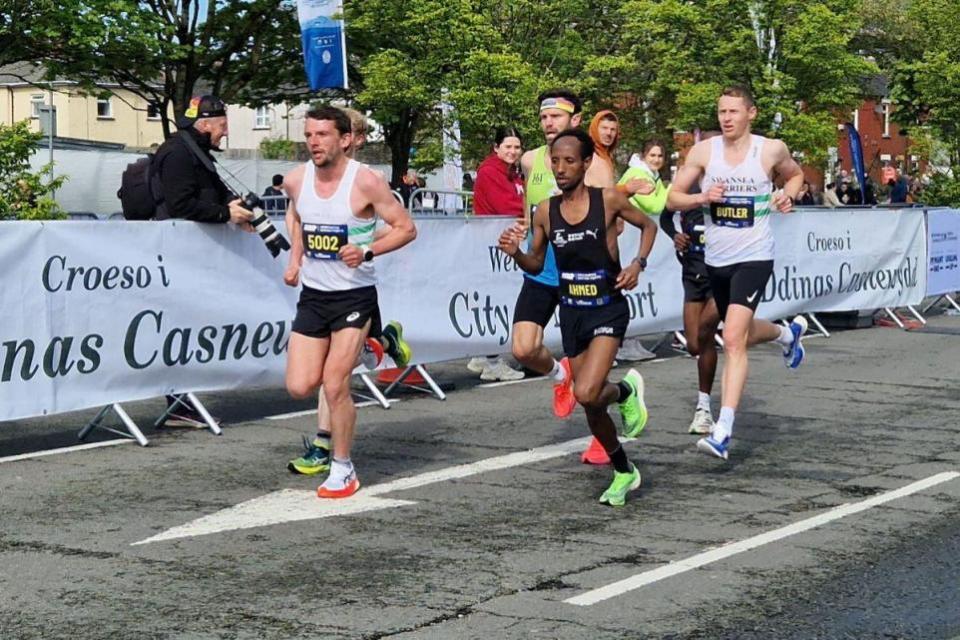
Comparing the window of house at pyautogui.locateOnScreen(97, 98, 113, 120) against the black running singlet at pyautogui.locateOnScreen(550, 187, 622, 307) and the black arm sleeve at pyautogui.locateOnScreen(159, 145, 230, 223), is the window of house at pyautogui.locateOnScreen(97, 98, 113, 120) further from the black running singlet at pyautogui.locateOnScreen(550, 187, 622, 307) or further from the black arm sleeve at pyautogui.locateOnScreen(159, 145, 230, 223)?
the black running singlet at pyautogui.locateOnScreen(550, 187, 622, 307)

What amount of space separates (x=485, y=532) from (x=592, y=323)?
1364 mm

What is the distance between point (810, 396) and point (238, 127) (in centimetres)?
9323

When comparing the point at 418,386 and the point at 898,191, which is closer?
the point at 418,386

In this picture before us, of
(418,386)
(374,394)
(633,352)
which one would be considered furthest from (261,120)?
(374,394)

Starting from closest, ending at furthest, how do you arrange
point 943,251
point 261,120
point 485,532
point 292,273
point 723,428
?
1. point 485,532
2. point 292,273
3. point 723,428
4. point 943,251
5. point 261,120

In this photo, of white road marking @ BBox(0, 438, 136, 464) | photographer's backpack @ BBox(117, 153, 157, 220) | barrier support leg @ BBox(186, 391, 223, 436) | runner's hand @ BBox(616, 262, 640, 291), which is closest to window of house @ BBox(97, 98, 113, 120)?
photographer's backpack @ BBox(117, 153, 157, 220)

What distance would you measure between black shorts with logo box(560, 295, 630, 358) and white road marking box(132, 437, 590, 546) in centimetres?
116

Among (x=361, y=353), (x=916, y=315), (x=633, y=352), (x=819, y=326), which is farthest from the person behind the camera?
(x=916, y=315)

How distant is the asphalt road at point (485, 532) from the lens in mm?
5727

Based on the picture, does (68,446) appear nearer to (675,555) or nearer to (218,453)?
(218,453)

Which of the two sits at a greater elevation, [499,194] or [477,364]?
[499,194]

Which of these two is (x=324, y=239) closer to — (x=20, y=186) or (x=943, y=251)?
(x=20, y=186)

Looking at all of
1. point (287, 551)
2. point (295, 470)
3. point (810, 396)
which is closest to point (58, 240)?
point (295, 470)

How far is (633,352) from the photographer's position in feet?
50.4
